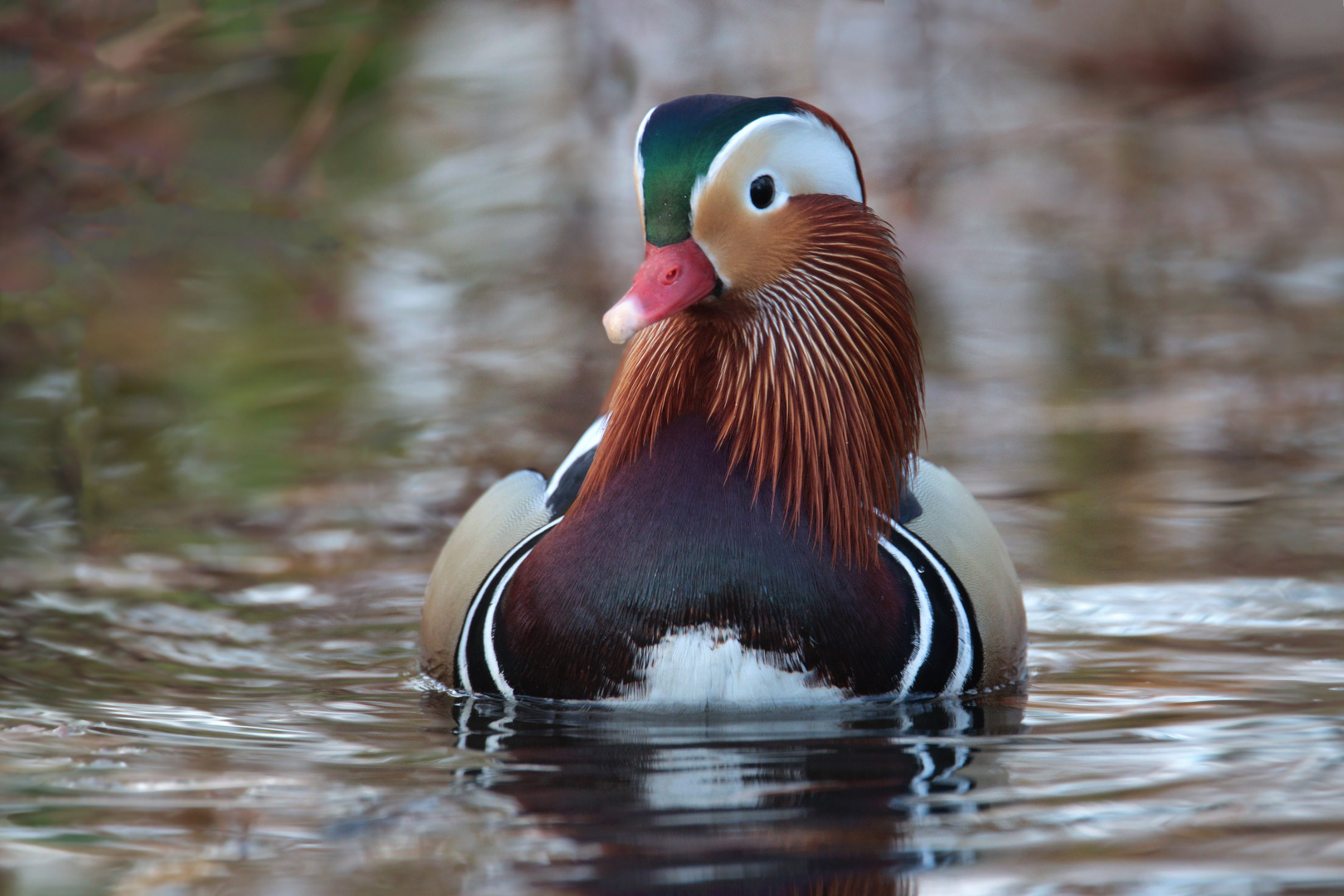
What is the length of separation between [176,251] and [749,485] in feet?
24.7

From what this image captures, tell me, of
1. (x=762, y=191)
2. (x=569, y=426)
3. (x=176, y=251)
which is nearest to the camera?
(x=762, y=191)

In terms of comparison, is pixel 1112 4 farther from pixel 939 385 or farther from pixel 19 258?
pixel 19 258

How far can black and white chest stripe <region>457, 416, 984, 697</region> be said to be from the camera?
390cm

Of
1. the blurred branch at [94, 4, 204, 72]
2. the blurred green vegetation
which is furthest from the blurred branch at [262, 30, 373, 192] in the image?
the blurred branch at [94, 4, 204, 72]

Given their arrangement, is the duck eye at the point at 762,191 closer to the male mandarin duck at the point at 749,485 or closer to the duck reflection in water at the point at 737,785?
the male mandarin duck at the point at 749,485

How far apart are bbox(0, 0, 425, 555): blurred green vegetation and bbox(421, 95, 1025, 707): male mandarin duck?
243cm

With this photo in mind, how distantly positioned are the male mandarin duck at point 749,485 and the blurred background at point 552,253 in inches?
57.3

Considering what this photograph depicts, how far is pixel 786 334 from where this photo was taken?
153 inches

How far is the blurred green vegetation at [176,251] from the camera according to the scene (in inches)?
260

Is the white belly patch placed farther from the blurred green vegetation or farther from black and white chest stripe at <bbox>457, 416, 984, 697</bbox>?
the blurred green vegetation

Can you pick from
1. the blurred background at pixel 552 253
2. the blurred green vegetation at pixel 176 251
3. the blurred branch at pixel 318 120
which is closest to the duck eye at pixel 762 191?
the blurred background at pixel 552 253

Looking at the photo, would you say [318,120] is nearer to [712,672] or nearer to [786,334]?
[786,334]

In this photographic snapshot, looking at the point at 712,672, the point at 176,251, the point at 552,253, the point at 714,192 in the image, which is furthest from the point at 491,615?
the point at 176,251

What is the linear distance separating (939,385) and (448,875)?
5188 mm
